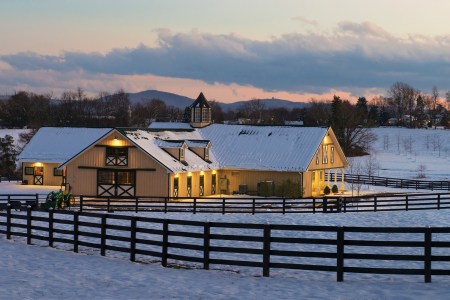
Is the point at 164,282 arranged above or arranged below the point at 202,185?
below

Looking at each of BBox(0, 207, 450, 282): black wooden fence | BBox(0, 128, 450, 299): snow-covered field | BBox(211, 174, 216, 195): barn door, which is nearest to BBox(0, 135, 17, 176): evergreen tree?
BBox(211, 174, 216, 195): barn door

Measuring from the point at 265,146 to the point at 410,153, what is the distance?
7026 centimetres

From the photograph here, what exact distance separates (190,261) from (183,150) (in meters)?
31.8

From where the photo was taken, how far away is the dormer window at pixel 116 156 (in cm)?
4788

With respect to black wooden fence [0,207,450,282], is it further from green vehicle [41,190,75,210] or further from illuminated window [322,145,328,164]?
illuminated window [322,145,328,164]

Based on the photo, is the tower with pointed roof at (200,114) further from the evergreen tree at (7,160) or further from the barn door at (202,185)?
the evergreen tree at (7,160)

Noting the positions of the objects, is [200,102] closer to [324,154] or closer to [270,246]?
[324,154]

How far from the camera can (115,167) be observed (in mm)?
48062

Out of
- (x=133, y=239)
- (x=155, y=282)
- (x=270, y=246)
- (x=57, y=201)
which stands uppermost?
(x=133, y=239)

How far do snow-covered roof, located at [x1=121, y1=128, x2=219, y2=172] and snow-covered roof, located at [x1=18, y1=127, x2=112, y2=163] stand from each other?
8.98 m

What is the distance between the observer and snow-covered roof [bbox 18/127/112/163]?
6072 cm

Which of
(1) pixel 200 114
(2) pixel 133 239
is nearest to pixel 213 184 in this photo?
(1) pixel 200 114

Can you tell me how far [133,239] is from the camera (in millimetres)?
19062

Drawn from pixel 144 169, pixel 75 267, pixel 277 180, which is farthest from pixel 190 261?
pixel 277 180
